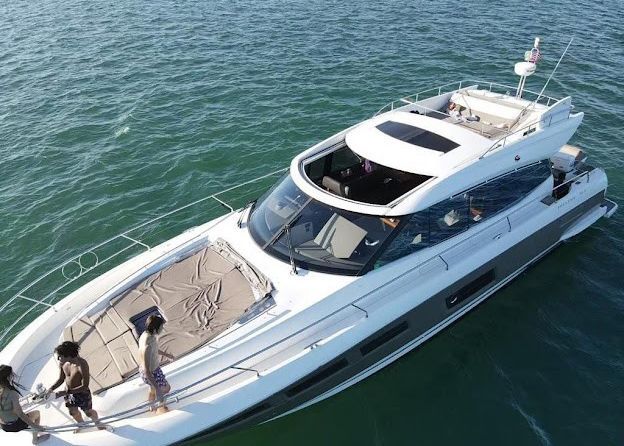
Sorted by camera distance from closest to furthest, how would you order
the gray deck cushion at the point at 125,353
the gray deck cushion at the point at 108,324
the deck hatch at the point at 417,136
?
the gray deck cushion at the point at 125,353
the gray deck cushion at the point at 108,324
the deck hatch at the point at 417,136

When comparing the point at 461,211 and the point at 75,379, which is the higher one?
the point at 461,211

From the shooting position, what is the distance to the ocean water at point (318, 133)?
785 cm

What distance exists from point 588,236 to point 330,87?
32.6ft

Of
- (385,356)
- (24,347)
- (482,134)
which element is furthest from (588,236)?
(24,347)

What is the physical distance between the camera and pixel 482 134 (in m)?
9.59

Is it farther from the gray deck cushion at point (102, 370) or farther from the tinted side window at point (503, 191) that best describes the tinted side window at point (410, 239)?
the gray deck cushion at point (102, 370)

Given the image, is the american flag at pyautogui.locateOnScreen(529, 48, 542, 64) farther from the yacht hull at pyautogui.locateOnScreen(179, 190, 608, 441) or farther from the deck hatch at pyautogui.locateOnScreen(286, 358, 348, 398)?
the deck hatch at pyautogui.locateOnScreen(286, 358, 348, 398)

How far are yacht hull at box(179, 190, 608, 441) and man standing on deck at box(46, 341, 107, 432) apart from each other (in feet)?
4.37

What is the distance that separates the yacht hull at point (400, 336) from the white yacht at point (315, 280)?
0.03 meters

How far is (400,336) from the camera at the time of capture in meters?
7.80

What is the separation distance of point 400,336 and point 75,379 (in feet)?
14.9

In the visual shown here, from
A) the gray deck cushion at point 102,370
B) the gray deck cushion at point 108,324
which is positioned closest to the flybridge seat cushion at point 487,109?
the gray deck cushion at point 108,324

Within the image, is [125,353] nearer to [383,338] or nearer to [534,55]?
[383,338]

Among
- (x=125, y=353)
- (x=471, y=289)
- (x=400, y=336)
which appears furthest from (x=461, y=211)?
(x=125, y=353)
